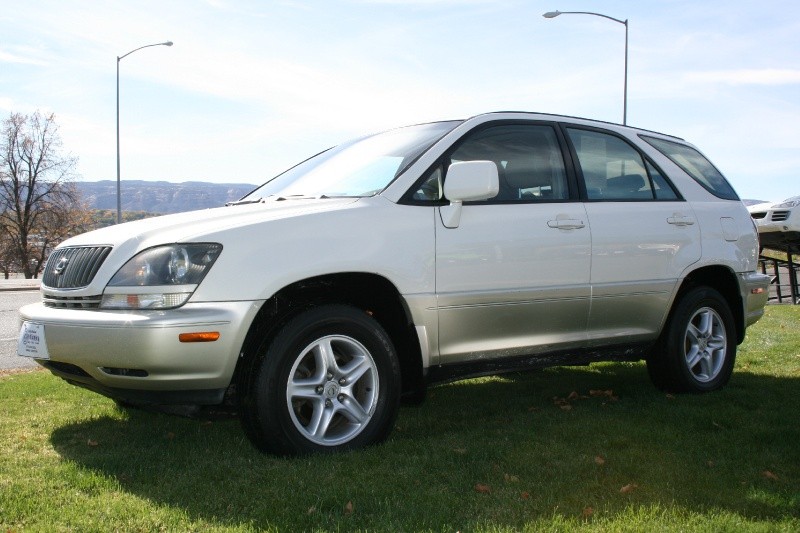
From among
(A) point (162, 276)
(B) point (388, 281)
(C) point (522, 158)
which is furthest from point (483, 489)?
(C) point (522, 158)

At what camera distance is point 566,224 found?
492cm

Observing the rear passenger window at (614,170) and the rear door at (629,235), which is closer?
the rear door at (629,235)

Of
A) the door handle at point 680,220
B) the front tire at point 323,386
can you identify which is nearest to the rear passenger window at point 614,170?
the door handle at point 680,220

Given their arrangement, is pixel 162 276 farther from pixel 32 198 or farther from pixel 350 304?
pixel 32 198

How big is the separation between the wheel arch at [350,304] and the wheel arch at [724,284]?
2.40m

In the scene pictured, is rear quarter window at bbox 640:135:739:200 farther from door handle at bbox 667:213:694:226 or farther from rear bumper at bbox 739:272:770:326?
rear bumper at bbox 739:272:770:326

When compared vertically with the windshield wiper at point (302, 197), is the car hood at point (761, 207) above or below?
above

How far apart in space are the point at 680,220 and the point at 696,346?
3.22 ft

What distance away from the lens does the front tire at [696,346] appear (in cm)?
571

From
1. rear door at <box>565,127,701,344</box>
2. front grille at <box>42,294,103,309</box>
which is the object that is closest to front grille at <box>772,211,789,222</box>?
rear door at <box>565,127,701,344</box>

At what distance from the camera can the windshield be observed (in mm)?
4633

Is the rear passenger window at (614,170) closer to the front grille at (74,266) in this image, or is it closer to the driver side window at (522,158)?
the driver side window at (522,158)

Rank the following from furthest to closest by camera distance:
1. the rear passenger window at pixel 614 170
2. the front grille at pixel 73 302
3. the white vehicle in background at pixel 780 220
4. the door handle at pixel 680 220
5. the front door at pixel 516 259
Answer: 1. the white vehicle in background at pixel 780 220
2. the door handle at pixel 680 220
3. the rear passenger window at pixel 614 170
4. the front door at pixel 516 259
5. the front grille at pixel 73 302

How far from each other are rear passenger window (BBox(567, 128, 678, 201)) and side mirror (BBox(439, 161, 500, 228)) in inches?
45.0
